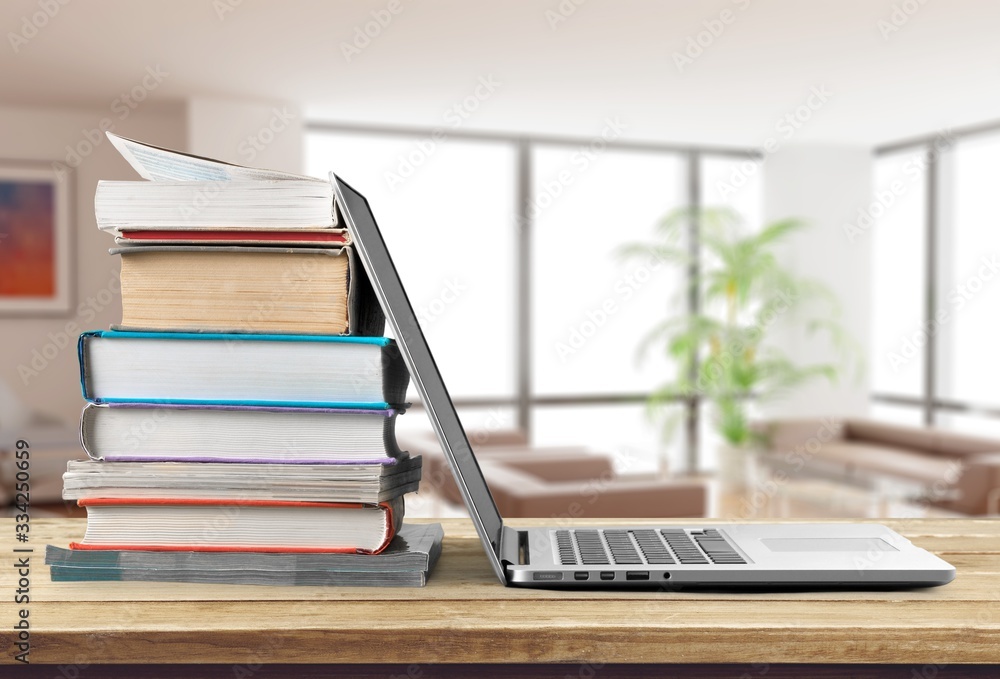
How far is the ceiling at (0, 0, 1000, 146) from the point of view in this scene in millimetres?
4465

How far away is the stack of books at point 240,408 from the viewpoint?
0.85 meters

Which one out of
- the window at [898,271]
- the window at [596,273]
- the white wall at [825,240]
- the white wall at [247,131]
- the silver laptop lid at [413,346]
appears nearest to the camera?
the silver laptop lid at [413,346]

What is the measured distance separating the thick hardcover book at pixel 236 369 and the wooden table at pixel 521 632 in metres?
0.17

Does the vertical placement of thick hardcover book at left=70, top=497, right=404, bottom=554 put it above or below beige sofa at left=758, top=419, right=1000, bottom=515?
above

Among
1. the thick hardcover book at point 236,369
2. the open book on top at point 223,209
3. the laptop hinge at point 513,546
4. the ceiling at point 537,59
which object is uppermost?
the ceiling at point 537,59

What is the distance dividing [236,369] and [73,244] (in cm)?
668

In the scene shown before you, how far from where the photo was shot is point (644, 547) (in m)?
0.93

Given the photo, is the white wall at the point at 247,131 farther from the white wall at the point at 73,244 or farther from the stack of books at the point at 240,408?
the stack of books at the point at 240,408

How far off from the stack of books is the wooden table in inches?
2.2

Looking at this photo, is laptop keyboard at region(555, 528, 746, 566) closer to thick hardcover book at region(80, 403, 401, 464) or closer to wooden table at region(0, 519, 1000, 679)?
wooden table at region(0, 519, 1000, 679)

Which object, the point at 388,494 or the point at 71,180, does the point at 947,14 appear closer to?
Answer: the point at 388,494

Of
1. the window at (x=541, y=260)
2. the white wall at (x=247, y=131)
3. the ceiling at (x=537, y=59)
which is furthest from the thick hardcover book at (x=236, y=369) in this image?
the window at (x=541, y=260)

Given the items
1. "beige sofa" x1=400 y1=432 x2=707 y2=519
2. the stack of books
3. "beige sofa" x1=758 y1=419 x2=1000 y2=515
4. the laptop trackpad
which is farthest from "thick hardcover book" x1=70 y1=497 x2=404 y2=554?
"beige sofa" x1=758 y1=419 x2=1000 y2=515

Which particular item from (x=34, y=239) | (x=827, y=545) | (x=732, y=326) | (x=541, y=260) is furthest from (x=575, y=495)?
(x=34, y=239)
